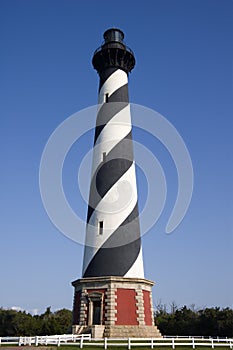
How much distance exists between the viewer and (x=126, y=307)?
17.5 metres

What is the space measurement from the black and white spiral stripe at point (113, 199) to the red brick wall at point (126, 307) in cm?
92

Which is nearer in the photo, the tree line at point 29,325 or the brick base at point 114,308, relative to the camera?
the brick base at point 114,308

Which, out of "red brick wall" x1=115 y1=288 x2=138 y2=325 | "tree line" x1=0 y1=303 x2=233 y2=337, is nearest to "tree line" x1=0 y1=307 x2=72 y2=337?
"tree line" x1=0 y1=303 x2=233 y2=337

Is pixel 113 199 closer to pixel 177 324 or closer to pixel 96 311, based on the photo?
pixel 96 311

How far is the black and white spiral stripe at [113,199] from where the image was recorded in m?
18.6

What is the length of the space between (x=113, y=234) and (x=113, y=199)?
1860 mm

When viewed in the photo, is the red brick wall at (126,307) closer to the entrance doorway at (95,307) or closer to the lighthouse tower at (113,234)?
the lighthouse tower at (113,234)

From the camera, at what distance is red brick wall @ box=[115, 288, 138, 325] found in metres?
17.4

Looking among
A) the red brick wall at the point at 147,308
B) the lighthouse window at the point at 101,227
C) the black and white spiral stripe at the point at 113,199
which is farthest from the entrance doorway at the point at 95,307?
the lighthouse window at the point at 101,227

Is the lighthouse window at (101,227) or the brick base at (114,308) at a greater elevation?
the lighthouse window at (101,227)

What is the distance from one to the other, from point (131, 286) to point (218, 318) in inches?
445

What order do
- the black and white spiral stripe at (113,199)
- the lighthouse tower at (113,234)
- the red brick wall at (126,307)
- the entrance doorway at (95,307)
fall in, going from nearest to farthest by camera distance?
the red brick wall at (126,307) < the lighthouse tower at (113,234) < the entrance doorway at (95,307) < the black and white spiral stripe at (113,199)

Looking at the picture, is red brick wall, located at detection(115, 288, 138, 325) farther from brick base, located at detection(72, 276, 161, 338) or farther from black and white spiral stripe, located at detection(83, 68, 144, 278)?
black and white spiral stripe, located at detection(83, 68, 144, 278)

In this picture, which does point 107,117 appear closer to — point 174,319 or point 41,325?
point 174,319
